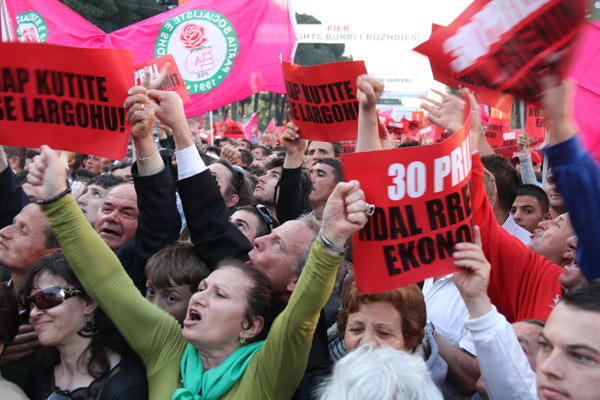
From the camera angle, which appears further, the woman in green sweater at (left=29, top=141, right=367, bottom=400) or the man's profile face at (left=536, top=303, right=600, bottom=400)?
the woman in green sweater at (left=29, top=141, right=367, bottom=400)

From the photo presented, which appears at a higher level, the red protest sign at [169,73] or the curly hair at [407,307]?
the red protest sign at [169,73]

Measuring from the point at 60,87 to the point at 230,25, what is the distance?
5.14 m

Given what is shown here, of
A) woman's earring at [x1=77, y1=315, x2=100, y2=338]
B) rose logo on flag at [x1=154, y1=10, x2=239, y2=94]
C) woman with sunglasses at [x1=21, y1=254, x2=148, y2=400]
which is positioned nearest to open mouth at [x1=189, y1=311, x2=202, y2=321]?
woman with sunglasses at [x1=21, y1=254, x2=148, y2=400]

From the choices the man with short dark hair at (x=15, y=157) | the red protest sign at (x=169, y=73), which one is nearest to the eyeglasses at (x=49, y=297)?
the red protest sign at (x=169, y=73)

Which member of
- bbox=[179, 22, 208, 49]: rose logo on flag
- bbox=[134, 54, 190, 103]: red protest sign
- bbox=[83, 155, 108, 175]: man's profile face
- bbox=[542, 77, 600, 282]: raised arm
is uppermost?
bbox=[179, 22, 208, 49]: rose logo on flag

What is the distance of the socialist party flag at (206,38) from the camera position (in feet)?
24.8

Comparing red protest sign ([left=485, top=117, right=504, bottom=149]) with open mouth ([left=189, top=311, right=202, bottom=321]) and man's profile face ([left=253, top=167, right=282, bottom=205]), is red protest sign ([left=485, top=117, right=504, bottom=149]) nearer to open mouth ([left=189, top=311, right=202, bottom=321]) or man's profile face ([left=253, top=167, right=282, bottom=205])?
man's profile face ([left=253, top=167, right=282, bottom=205])

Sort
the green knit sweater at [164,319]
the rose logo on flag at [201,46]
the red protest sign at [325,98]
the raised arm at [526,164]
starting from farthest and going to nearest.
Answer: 1. the rose logo on flag at [201,46]
2. the raised arm at [526,164]
3. the red protest sign at [325,98]
4. the green knit sweater at [164,319]

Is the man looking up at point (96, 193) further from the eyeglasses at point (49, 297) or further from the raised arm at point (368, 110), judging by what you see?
the raised arm at point (368, 110)

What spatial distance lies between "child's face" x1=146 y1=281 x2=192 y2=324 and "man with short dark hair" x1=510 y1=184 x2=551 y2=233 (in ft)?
10.6

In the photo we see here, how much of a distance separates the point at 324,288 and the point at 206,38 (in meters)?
6.20

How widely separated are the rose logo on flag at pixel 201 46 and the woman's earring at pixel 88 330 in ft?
16.6

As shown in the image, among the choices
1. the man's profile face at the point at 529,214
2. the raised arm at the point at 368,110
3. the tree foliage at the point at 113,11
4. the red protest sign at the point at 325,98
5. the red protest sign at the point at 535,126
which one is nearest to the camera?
the raised arm at the point at 368,110

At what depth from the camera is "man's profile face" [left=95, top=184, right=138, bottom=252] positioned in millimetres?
3725
